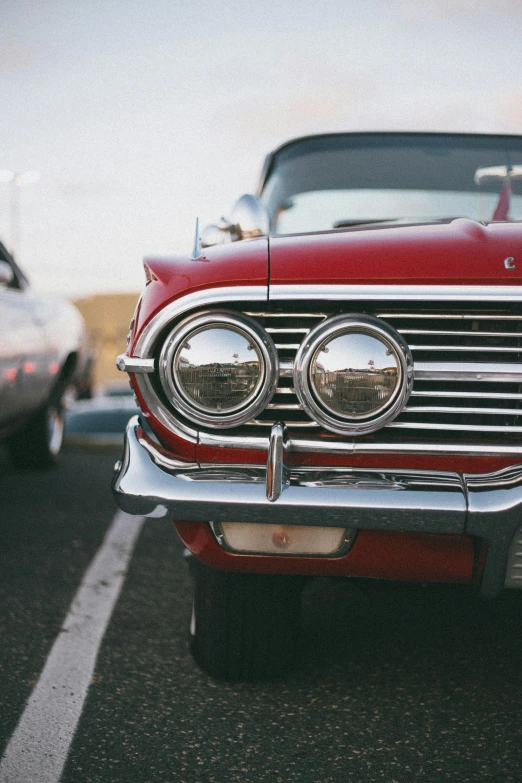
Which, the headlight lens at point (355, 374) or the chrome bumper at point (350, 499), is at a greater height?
the headlight lens at point (355, 374)

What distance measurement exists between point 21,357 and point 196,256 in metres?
2.48

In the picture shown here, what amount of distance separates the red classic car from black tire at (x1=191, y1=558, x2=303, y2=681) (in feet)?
0.91

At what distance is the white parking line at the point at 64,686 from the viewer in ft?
6.36

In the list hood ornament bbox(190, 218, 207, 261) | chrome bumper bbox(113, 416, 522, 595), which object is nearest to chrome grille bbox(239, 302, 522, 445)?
chrome bumper bbox(113, 416, 522, 595)

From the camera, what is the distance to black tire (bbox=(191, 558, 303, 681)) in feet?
7.48

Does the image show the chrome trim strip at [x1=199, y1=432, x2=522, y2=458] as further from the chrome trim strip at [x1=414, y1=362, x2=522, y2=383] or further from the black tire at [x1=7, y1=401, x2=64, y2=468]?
the black tire at [x1=7, y1=401, x2=64, y2=468]

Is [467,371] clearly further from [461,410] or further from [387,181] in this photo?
[387,181]

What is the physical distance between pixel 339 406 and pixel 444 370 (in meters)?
0.26

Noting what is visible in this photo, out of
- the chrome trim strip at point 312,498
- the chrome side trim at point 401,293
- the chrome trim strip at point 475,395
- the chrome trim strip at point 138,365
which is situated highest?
the chrome side trim at point 401,293

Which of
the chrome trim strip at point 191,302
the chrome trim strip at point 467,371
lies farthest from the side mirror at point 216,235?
the chrome trim strip at point 467,371

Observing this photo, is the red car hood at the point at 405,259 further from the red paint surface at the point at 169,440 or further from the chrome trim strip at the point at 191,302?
the red paint surface at the point at 169,440

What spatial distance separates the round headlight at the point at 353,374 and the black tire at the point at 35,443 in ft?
12.6

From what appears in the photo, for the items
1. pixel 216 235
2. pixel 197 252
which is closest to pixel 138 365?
pixel 197 252

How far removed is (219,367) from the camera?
6.38 ft
